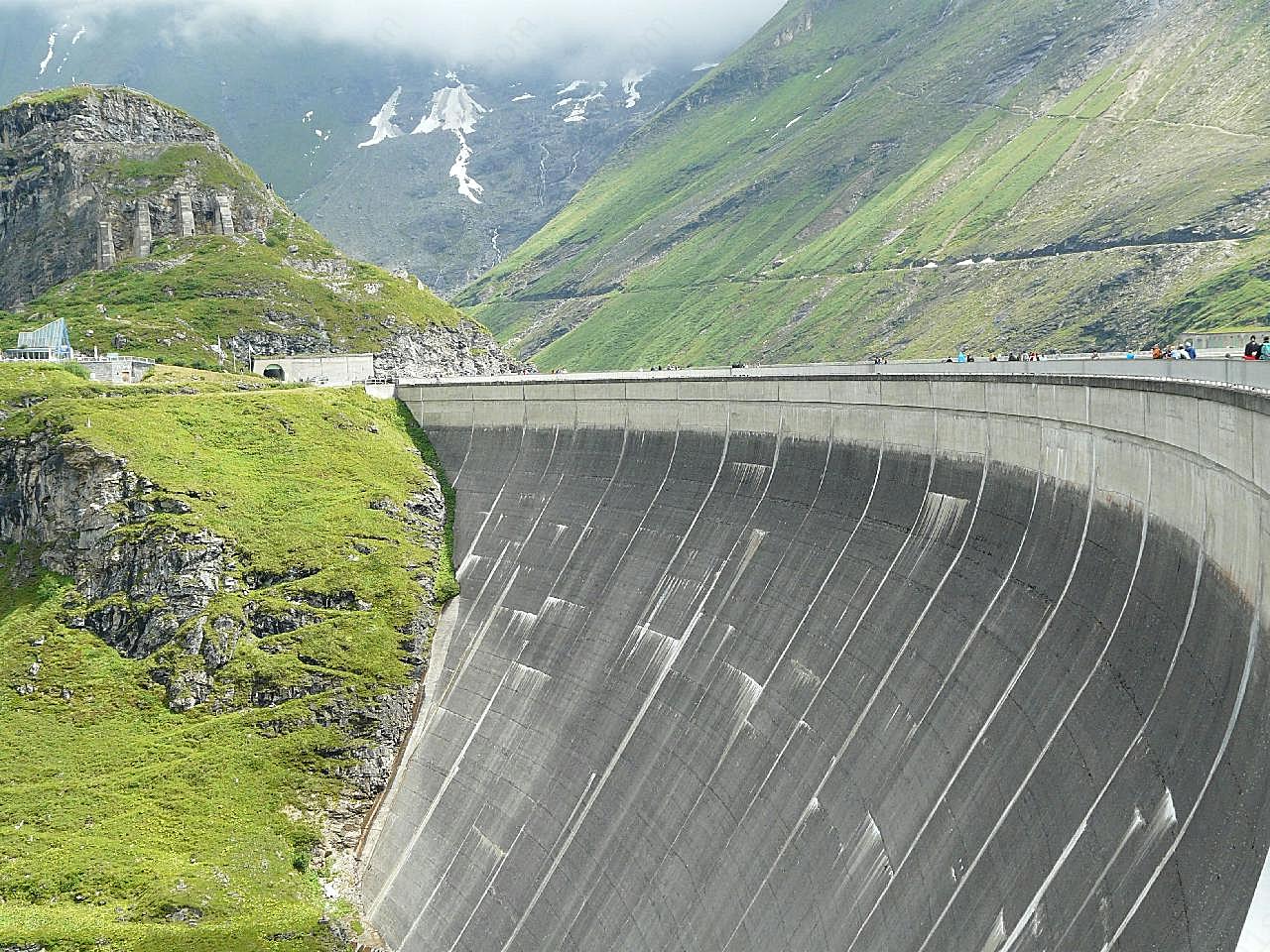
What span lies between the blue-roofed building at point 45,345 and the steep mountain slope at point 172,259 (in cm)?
246

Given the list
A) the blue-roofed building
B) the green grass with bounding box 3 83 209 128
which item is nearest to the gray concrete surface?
the blue-roofed building

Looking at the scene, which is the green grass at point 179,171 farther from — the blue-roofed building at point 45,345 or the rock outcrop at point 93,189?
the blue-roofed building at point 45,345

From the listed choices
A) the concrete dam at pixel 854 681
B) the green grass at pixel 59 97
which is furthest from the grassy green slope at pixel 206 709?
the green grass at pixel 59 97

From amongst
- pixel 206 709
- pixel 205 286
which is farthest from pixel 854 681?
pixel 205 286

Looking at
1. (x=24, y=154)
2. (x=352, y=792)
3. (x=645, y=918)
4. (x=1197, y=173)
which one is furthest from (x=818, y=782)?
(x=1197, y=173)

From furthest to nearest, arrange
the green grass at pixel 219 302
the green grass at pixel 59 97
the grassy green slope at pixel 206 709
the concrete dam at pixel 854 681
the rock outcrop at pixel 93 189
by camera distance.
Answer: the green grass at pixel 59 97, the rock outcrop at pixel 93 189, the green grass at pixel 219 302, the grassy green slope at pixel 206 709, the concrete dam at pixel 854 681

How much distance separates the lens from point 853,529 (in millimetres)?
42562

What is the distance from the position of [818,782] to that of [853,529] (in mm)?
9166

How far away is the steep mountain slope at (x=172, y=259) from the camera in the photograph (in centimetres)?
10700

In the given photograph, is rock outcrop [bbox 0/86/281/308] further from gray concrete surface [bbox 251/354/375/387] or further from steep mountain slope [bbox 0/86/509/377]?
gray concrete surface [bbox 251/354/375/387]

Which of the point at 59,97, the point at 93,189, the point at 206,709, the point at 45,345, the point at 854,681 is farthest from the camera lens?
the point at 59,97

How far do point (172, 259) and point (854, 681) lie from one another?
9292cm

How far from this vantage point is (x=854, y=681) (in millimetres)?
36812

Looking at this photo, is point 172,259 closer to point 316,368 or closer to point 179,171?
point 179,171
